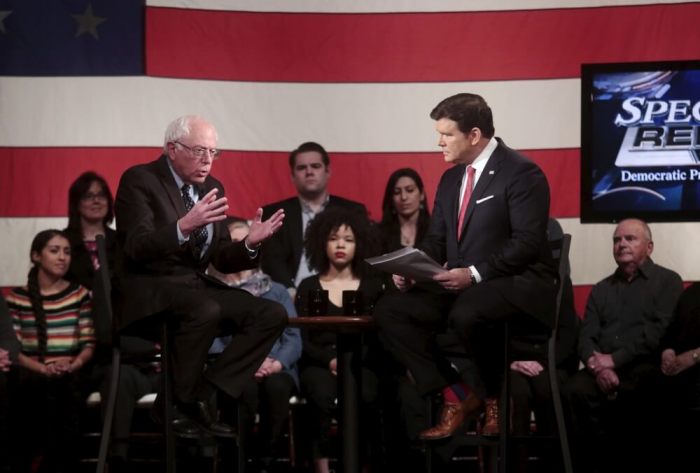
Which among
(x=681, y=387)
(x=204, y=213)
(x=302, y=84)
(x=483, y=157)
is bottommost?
(x=681, y=387)

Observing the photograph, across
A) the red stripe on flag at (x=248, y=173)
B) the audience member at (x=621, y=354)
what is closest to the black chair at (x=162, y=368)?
the audience member at (x=621, y=354)

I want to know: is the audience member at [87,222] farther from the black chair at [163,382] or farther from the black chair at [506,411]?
the black chair at [506,411]

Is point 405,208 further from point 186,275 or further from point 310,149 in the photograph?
point 186,275

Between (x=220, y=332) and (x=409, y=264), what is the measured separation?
0.82 m

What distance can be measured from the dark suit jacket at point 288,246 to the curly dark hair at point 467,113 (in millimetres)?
1601

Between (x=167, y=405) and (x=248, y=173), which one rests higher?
(x=248, y=173)

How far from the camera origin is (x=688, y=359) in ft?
17.5

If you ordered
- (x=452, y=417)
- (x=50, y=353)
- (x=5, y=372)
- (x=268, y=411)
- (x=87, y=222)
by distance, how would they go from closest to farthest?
(x=452, y=417) < (x=268, y=411) < (x=5, y=372) < (x=50, y=353) < (x=87, y=222)

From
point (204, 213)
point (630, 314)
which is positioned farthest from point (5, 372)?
point (630, 314)

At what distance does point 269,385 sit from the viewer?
17.4 ft

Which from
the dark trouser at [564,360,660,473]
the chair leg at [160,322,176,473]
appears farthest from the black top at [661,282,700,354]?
the chair leg at [160,322,176,473]

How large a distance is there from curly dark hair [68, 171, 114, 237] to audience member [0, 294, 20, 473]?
652 mm

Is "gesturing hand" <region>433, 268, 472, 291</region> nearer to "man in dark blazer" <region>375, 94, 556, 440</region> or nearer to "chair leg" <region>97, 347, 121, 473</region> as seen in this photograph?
"man in dark blazer" <region>375, 94, 556, 440</region>

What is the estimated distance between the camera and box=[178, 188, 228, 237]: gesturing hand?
155 inches
